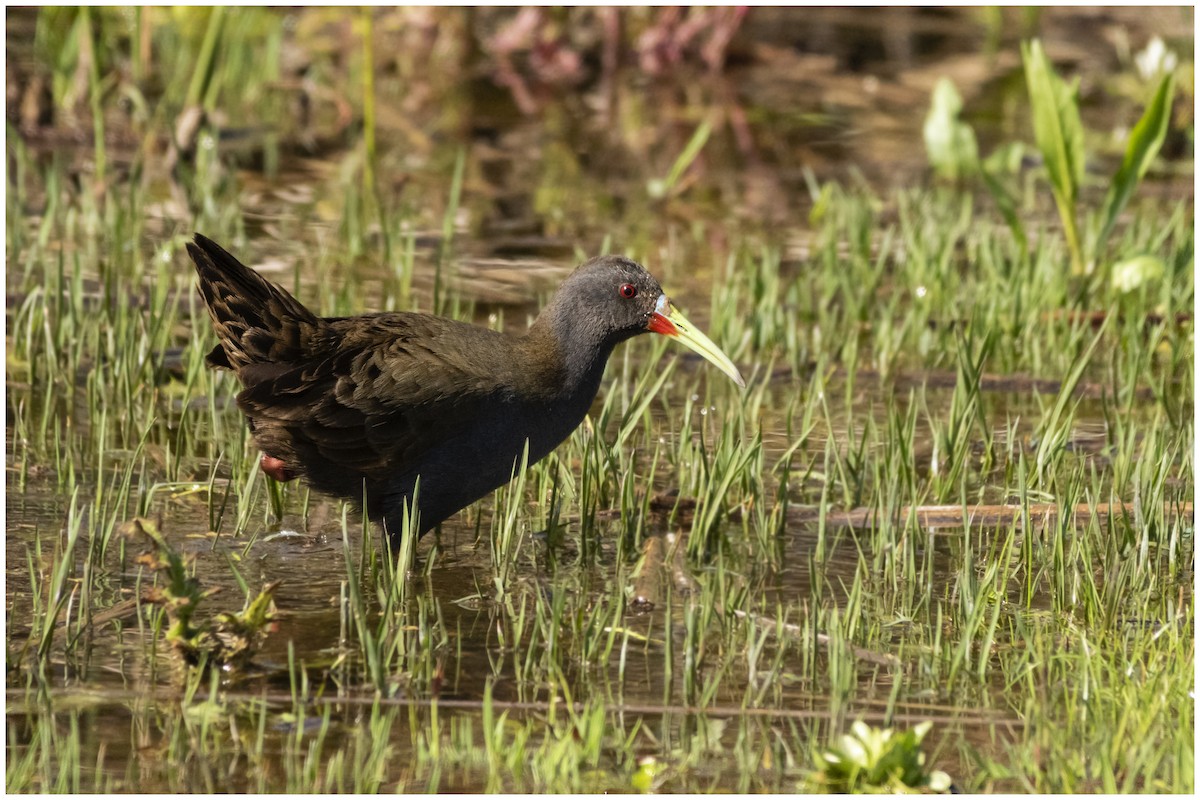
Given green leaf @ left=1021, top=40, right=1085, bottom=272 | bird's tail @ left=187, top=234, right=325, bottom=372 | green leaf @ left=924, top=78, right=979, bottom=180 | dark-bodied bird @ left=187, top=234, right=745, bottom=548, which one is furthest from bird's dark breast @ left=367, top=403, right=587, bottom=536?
green leaf @ left=924, top=78, right=979, bottom=180

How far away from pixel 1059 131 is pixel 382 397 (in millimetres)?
4137

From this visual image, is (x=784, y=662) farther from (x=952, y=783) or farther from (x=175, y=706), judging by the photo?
(x=175, y=706)

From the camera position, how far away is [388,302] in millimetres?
7062

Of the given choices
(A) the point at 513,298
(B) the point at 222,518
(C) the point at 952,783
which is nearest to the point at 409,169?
(A) the point at 513,298

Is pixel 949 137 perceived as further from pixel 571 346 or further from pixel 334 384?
pixel 334 384

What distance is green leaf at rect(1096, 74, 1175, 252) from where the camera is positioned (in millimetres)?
7426

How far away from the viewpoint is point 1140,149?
24.8 ft

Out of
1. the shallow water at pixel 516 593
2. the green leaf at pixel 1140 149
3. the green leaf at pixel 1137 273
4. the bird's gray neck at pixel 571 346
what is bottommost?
the shallow water at pixel 516 593

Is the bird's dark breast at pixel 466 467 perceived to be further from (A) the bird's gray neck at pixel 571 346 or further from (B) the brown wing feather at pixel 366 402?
(A) the bird's gray neck at pixel 571 346

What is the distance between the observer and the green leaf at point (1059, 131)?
743cm

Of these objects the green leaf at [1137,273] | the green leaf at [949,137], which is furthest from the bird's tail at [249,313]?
the green leaf at [949,137]

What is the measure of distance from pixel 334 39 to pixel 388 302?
623 centimetres

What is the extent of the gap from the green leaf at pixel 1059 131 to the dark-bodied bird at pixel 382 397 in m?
3.49

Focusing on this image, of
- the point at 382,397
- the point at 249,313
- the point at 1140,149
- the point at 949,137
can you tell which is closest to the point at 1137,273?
the point at 1140,149
